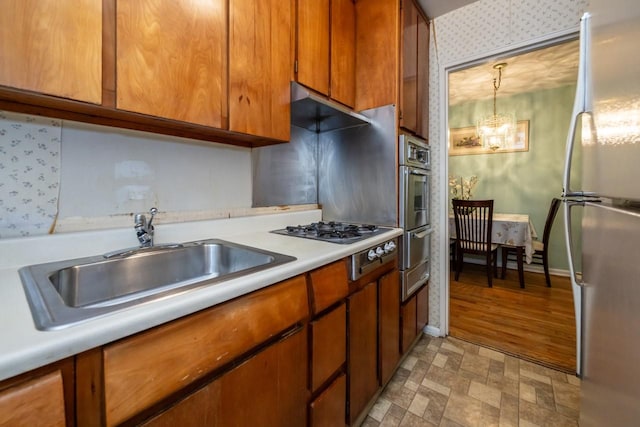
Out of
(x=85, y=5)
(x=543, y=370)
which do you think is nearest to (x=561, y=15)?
(x=543, y=370)

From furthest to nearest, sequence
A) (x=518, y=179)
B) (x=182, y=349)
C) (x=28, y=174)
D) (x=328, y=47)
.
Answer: (x=518, y=179)
(x=328, y=47)
(x=28, y=174)
(x=182, y=349)

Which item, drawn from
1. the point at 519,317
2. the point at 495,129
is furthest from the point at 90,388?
the point at 495,129

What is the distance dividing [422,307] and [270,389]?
1.58 m

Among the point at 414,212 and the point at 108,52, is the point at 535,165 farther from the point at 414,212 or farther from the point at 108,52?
the point at 108,52

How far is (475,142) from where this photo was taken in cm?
421

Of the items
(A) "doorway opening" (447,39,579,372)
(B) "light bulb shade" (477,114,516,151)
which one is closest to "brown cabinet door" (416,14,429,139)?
(A) "doorway opening" (447,39,579,372)

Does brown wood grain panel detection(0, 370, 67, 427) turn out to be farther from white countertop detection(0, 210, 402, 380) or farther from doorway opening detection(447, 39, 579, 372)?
doorway opening detection(447, 39, 579, 372)

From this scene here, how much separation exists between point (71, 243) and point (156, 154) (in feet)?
1.56

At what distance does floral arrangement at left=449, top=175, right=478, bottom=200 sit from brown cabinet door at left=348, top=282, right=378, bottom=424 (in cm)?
344

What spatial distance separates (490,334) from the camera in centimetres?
213

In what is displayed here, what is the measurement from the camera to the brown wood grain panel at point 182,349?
0.49 meters

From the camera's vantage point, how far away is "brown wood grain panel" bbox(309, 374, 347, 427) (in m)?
0.94

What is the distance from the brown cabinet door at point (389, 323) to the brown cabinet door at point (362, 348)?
0.21 ft

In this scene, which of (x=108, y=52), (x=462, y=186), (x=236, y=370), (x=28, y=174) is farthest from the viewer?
(x=462, y=186)
